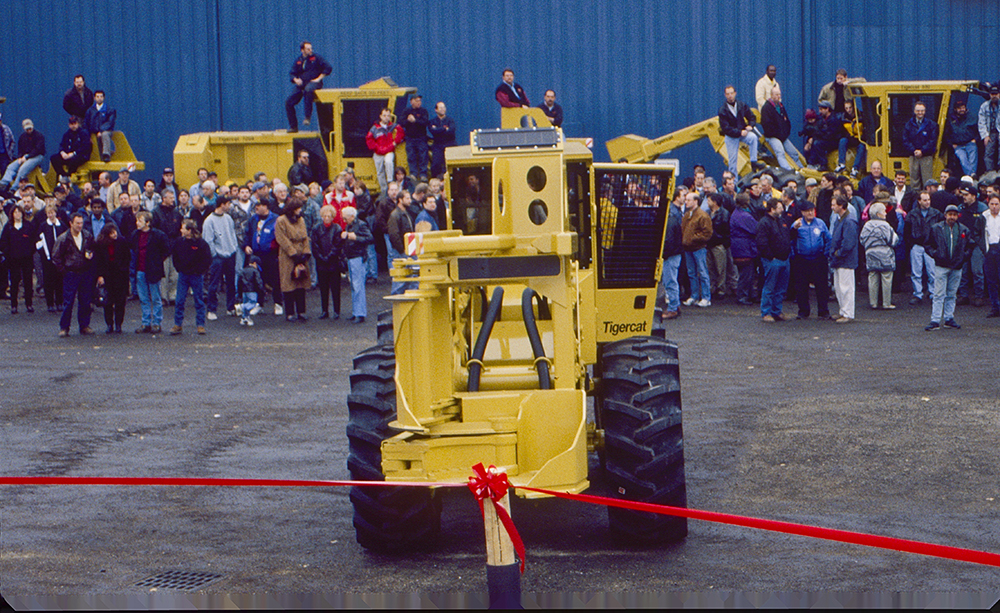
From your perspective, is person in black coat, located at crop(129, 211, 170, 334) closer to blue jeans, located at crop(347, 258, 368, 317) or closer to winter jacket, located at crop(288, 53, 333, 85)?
blue jeans, located at crop(347, 258, 368, 317)

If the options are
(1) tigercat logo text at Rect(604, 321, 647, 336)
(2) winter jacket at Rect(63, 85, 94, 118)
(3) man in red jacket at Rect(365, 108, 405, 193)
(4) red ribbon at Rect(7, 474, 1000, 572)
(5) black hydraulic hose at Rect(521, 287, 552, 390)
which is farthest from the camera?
(2) winter jacket at Rect(63, 85, 94, 118)

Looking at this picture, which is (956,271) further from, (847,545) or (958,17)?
(958,17)

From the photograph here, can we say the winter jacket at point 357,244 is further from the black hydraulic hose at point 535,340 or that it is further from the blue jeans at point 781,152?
the black hydraulic hose at point 535,340

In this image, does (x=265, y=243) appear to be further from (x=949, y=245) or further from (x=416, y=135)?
(x=949, y=245)

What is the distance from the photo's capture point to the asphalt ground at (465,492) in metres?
7.44

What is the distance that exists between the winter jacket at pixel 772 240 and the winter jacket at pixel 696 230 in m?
1.12

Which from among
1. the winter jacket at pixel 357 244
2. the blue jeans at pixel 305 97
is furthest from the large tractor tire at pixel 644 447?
the blue jeans at pixel 305 97

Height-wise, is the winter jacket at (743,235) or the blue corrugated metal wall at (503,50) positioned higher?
the blue corrugated metal wall at (503,50)

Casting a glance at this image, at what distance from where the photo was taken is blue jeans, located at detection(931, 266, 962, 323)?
1728 centimetres

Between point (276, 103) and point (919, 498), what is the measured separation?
78.8 ft

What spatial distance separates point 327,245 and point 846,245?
810 centimetres

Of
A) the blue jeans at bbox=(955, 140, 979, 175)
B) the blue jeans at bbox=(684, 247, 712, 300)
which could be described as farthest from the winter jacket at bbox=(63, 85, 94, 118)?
the blue jeans at bbox=(955, 140, 979, 175)

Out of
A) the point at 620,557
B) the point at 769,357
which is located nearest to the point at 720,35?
the point at 769,357

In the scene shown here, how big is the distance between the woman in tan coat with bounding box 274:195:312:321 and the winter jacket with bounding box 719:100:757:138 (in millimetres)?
9775
